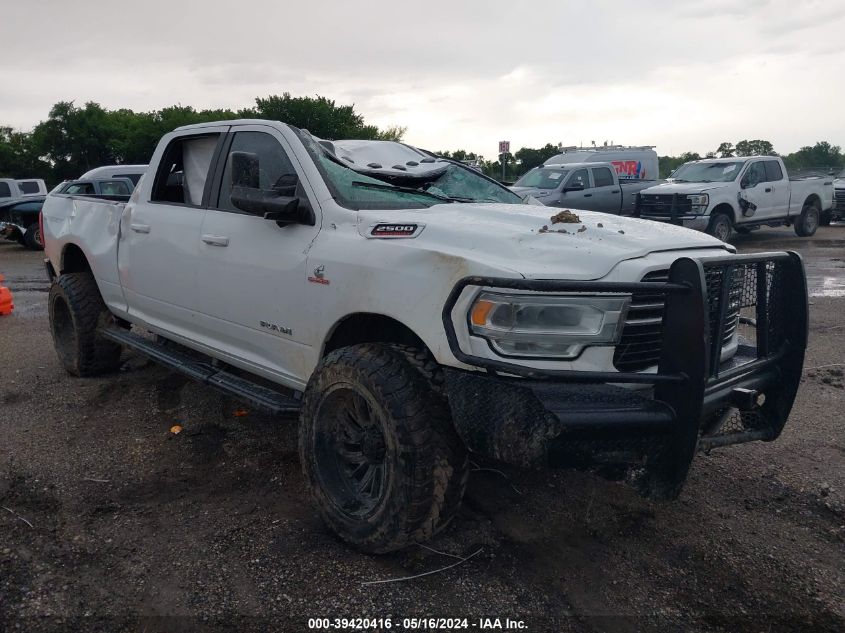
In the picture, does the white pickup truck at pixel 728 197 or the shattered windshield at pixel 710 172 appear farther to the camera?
the shattered windshield at pixel 710 172

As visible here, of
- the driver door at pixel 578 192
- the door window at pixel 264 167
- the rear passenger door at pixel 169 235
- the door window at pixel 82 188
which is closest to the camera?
the door window at pixel 264 167

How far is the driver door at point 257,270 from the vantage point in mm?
3543

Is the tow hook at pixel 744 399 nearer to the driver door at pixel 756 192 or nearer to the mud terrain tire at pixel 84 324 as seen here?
the mud terrain tire at pixel 84 324

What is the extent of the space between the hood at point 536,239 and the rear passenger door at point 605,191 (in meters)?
13.3

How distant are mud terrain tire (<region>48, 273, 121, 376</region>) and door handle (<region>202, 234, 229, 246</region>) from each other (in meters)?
1.95

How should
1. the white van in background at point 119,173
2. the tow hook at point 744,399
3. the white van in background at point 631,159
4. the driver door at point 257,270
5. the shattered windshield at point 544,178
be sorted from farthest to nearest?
the white van in background at point 631,159
the shattered windshield at point 544,178
the white van in background at point 119,173
the driver door at point 257,270
the tow hook at point 744,399

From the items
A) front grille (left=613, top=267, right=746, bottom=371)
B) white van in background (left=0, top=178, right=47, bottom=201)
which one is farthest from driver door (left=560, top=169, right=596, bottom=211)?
front grille (left=613, top=267, right=746, bottom=371)

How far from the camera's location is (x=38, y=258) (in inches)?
611

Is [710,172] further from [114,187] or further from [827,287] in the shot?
[114,187]

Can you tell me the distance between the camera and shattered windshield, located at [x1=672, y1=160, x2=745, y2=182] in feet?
50.3

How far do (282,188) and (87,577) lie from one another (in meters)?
1.95

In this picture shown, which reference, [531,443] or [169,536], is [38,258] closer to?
[169,536]

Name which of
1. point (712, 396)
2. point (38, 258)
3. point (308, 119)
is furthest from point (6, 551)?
point (308, 119)

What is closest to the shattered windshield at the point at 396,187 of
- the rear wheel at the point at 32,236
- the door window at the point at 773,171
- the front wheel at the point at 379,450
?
the front wheel at the point at 379,450
